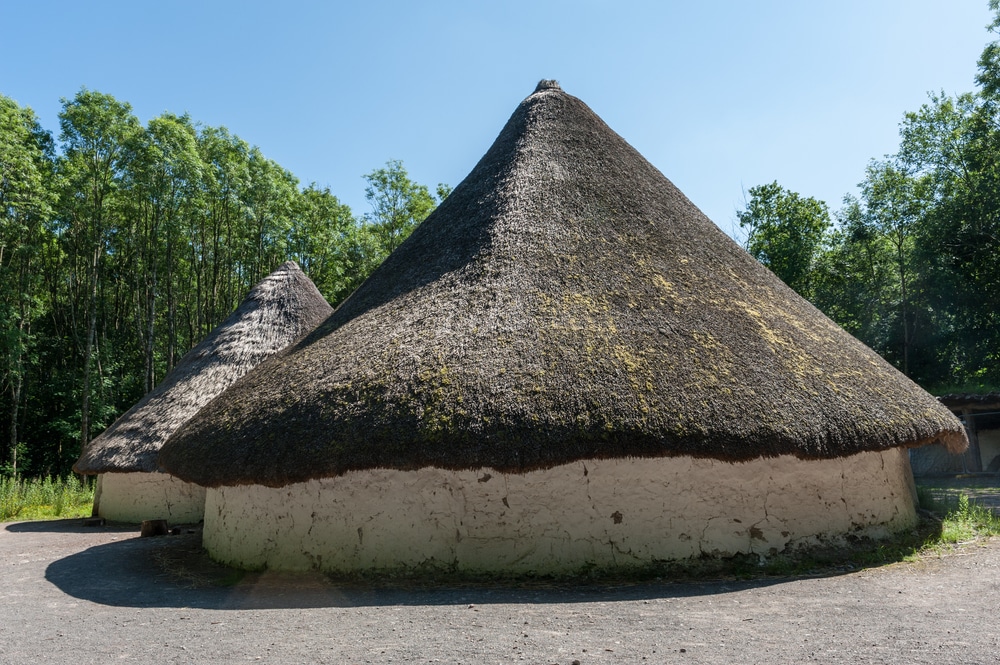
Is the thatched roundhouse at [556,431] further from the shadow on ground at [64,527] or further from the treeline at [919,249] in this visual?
the treeline at [919,249]

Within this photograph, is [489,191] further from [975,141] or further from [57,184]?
[975,141]

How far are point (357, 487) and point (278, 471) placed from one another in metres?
0.79

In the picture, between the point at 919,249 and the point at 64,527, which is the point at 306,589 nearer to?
the point at 64,527

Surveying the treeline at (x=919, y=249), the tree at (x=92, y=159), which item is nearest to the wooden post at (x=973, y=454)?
the treeline at (x=919, y=249)

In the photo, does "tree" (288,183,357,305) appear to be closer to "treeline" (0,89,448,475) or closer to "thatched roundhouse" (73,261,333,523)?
"treeline" (0,89,448,475)

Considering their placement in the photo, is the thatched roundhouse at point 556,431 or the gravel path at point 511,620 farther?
the thatched roundhouse at point 556,431

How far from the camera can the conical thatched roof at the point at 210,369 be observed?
511 inches

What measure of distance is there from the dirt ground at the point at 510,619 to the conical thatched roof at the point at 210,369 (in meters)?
5.32

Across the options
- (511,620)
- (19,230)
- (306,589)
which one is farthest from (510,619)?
(19,230)

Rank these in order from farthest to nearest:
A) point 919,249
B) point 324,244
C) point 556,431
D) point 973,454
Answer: point 324,244 → point 919,249 → point 973,454 → point 556,431

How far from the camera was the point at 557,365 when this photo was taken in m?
7.13

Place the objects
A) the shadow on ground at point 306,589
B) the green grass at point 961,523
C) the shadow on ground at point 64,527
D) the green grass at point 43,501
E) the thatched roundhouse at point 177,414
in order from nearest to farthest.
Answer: the shadow on ground at point 306,589, the green grass at point 961,523, the shadow on ground at point 64,527, the thatched roundhouse at point 177,414, the green grass at point 43,501

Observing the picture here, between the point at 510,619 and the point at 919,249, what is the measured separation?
27.5 metres

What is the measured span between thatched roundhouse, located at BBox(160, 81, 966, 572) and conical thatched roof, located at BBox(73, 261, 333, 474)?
15.5ft
